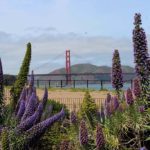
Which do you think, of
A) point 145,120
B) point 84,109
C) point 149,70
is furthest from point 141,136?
point 84,109

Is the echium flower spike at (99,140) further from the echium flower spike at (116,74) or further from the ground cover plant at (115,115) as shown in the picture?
the echium flower spike at (116,74)

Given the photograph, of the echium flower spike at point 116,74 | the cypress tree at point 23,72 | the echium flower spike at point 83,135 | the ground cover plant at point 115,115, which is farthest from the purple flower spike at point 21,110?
the echium flower spike at point 116,74

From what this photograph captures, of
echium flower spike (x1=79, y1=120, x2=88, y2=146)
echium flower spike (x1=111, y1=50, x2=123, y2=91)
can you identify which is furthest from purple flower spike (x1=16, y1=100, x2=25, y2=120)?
echium flower spike (x1=111, y1=50, x2=123, y2=91)

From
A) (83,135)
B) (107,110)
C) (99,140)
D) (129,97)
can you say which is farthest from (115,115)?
(99,140)

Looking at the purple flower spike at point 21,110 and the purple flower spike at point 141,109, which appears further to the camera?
the purple flower spike at point 141,109

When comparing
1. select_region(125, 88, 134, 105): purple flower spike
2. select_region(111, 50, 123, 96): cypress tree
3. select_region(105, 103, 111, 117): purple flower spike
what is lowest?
select_region(105, 103, 111, 117): purple flower spike

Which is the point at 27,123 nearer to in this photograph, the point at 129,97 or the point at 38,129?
the point at 38,129

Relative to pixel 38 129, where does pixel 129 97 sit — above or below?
above

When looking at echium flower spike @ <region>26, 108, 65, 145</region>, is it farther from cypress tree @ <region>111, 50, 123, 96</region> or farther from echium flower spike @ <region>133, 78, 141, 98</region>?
cypress tree @ <region>111, 50, 123, 96</region>

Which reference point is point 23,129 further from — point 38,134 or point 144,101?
point 144,101

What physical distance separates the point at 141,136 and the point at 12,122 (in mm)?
1750

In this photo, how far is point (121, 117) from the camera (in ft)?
21.0

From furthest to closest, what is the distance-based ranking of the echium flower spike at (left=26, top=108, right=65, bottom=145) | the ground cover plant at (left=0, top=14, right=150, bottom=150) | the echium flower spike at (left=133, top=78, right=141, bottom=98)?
the echium flower spike at (left=133, top=78, right=141, bottom=98) → the ground cover plant at (left=0, top=14, right=150, bottom=150) → the echium flower spike at (left=26, top=108, right=65, bottom=145)

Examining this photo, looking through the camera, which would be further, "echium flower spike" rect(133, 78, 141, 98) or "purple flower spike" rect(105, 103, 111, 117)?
"purple flower spike" rect(105, 103, 111, 117)
